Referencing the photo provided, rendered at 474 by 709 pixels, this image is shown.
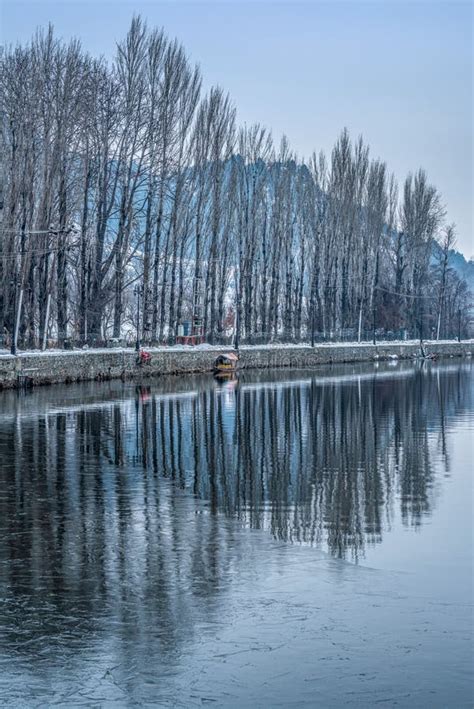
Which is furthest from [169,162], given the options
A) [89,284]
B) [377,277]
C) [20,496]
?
[20,496]

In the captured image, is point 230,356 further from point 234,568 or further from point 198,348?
point 234,568

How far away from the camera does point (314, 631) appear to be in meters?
7.85

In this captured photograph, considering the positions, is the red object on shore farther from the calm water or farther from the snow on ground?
the calm water

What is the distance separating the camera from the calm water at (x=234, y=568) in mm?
6828

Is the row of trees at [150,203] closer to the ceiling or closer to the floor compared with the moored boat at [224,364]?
closer to the ceiling

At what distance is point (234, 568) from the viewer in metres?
9.73

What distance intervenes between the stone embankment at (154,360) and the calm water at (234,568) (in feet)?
42.7

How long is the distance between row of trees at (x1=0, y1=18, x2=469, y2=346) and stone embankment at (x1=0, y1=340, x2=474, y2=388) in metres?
1.72

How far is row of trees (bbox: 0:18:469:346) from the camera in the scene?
129 feet

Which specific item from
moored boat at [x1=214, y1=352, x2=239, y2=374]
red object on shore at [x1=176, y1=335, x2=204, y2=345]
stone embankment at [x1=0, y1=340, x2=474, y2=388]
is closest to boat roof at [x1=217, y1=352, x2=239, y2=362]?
moored boat at [x1=214, y1=352, x2=239, y2=374]

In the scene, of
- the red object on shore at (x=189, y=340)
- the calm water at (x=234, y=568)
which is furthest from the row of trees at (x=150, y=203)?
the calm water at (x=234, y=568)

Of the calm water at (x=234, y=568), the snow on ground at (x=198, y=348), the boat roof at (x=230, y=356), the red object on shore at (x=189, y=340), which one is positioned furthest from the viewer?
the red object on shore at (x=189, y=340)

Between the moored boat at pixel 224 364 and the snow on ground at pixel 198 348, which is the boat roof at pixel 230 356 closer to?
the moored boat at pixel 224 364

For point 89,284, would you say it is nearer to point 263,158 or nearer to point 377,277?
point 263,158
